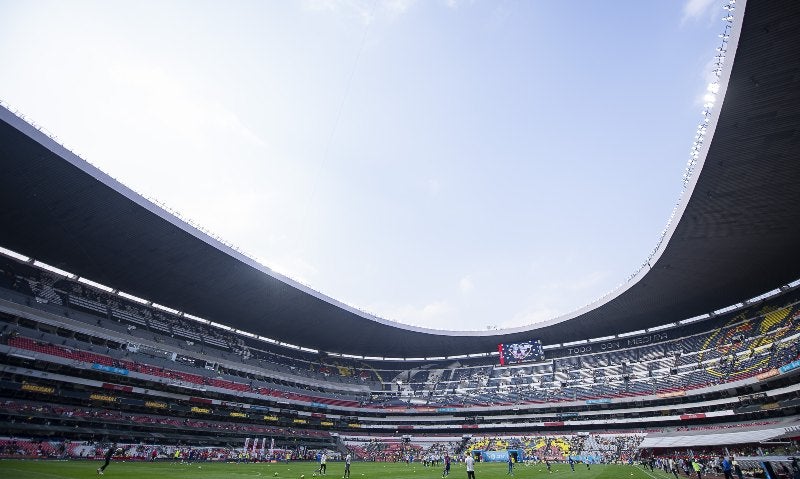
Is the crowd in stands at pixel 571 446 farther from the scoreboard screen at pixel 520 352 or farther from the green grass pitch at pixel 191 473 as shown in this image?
the green grass pitch at pixel 191 473

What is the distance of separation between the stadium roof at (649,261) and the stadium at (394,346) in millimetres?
141

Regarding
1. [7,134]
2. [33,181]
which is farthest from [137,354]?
[7,134]

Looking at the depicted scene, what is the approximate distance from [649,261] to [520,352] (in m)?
26.5

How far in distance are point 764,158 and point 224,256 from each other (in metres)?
37.4

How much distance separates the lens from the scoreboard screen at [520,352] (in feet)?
184

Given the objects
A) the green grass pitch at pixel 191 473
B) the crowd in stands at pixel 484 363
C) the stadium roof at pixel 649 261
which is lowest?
the green grass pitch at pixel 191 473

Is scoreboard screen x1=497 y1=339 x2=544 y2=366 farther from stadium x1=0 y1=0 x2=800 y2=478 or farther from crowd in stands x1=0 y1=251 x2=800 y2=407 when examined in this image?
crowd in stands x1=0 y1=251 x2=800 y2=407

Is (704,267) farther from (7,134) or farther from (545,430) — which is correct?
(7,134)

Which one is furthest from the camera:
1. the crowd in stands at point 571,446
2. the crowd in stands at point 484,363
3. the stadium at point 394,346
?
the crowd in stands at point 571,446

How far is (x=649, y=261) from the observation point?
3459 cm

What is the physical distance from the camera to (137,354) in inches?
1554

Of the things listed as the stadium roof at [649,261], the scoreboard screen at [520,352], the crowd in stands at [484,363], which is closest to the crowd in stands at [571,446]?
the crowd in stands at [484,363]

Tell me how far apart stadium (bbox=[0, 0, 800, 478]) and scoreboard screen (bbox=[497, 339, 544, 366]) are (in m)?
0.42

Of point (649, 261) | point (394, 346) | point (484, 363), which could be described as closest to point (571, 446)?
point (484, 363)
